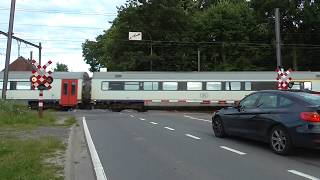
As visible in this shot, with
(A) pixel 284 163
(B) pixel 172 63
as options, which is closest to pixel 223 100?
(B) pixel 172 63

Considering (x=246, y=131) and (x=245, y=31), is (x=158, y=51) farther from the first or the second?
(x=246, y=131)

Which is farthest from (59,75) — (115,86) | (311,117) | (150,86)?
(311,117)

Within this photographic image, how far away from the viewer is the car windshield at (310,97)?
12065 mm

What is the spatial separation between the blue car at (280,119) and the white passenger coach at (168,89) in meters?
30.0

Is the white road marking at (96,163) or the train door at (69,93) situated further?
the train door at (69,93)

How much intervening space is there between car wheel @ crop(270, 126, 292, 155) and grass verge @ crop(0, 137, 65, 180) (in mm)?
5005

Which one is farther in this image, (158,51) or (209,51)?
(209,51)

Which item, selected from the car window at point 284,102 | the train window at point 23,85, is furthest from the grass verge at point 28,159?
the train window at point 23,85

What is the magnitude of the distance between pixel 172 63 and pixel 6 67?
110ft

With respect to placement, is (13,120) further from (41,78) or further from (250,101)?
(250,101)

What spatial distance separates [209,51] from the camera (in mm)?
67562

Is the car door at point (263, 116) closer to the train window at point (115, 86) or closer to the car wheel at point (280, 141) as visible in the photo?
the car wheel at point (280, 141)

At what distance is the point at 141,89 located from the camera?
44.5 m

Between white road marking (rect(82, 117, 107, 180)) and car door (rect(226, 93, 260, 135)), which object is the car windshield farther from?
white road marking (rect(82, 117, 107, 180))
